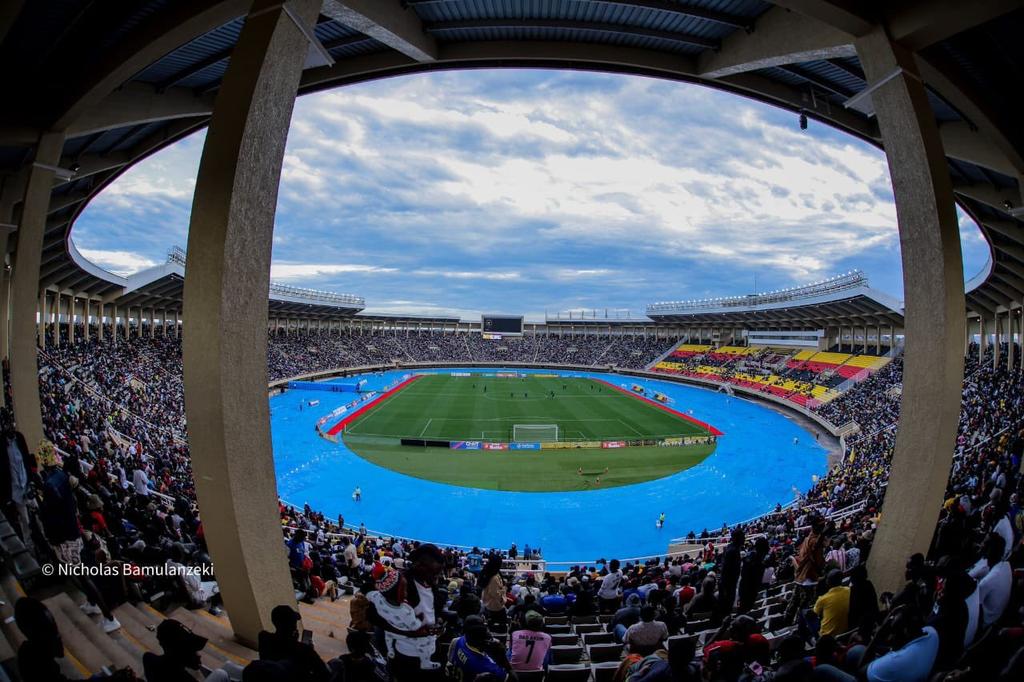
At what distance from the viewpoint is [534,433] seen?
30.4 m

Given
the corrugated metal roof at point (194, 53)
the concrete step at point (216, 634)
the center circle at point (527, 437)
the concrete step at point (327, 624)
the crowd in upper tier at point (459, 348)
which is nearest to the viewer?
the concrete step at point (216, 634)

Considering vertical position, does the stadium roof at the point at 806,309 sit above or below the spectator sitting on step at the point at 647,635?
above

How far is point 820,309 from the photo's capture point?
44156 millimetres

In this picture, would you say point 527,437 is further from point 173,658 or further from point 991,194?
point 173,658

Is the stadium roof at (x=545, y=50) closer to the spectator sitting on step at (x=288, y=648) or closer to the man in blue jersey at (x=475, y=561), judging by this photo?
the spectator sitting on step at (x=288, y=648)

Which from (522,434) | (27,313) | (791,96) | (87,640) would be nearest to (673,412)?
(522,434)

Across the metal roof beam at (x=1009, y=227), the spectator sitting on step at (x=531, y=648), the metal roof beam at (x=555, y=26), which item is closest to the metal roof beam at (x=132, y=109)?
the metal roof beam at (x=555, y=26)

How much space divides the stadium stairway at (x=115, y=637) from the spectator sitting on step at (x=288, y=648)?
955 mm

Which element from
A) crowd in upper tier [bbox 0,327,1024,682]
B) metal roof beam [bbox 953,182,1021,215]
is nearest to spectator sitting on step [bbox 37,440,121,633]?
crowd in upper tier [bbox 0,327,1024,682]

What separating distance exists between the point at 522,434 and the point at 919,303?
25.7 m

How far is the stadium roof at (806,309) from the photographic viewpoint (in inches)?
1453

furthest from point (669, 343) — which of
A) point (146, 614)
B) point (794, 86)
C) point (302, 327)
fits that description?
point (146, 614)

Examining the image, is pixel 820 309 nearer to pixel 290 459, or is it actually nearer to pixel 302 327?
pixel 290 459

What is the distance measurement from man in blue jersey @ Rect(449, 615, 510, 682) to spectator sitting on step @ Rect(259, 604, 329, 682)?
79cm
